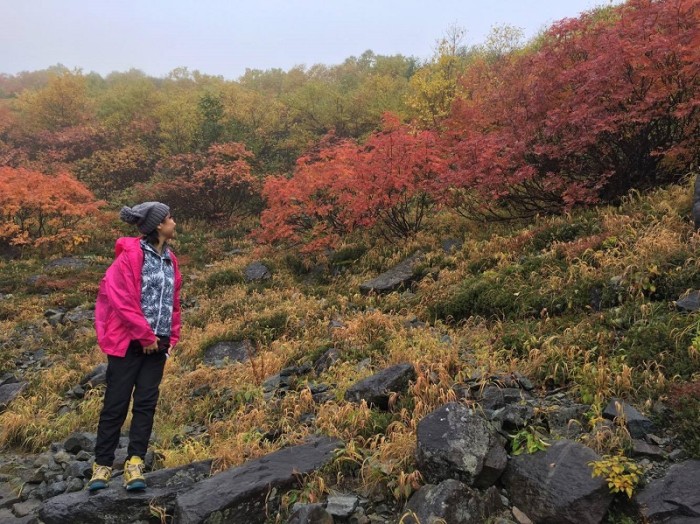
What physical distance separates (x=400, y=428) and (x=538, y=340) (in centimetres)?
216

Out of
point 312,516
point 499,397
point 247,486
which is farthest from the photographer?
point 499,397

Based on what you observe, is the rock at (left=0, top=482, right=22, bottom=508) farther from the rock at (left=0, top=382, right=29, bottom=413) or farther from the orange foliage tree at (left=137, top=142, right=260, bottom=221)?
the orange foliage tree at (left=137, top=142, right=260, bottom=221)

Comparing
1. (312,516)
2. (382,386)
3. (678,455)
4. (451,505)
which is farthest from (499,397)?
(312,516)

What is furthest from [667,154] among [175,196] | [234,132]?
[234,132]

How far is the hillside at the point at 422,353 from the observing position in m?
3.78

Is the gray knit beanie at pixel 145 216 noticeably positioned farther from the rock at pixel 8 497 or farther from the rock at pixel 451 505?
the rock at pixel 451 505

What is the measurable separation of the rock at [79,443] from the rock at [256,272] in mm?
7312

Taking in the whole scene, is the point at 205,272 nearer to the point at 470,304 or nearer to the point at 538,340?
the point at 470,304

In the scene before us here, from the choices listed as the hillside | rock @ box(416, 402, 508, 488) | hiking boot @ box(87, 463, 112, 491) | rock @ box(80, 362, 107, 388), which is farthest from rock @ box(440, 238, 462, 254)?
hiking boot @ box(87, 463, 112, 491)

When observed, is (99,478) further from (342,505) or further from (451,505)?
(451,505)

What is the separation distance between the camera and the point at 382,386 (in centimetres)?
480

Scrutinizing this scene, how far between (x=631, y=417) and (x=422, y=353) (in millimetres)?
2461

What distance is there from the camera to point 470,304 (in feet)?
23.1

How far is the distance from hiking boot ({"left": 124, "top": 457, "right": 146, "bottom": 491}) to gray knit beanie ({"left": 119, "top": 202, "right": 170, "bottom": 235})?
1.85 m
